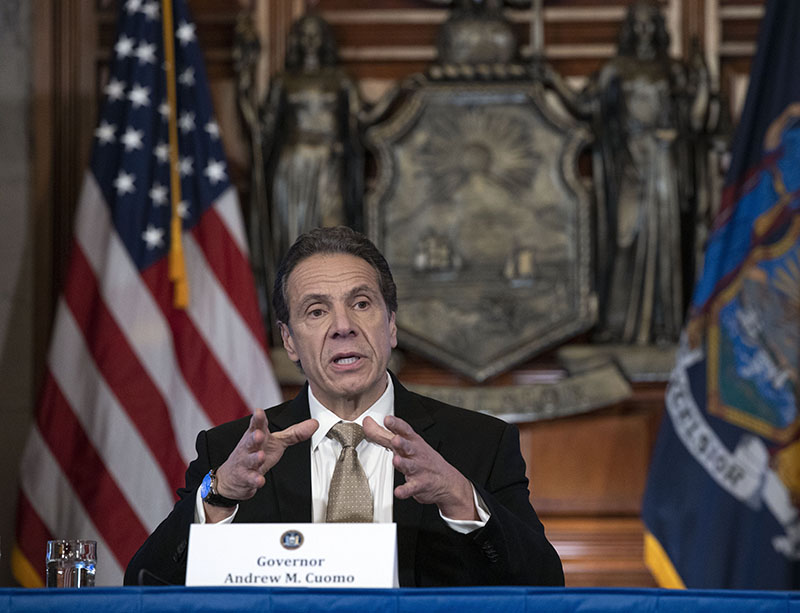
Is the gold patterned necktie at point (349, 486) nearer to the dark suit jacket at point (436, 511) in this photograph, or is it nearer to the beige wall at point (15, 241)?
the dark suit jacket at point (436, 511)

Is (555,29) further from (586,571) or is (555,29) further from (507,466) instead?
(507,466)

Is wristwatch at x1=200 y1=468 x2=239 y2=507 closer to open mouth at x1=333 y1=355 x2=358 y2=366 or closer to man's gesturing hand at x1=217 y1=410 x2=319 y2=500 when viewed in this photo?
man's gesturing hand at x1=217 y1=410 x2=319 y2=500

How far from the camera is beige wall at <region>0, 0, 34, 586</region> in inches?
187

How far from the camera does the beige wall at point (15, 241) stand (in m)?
4.75

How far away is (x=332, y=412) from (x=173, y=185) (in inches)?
91.6

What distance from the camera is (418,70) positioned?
5020 mm

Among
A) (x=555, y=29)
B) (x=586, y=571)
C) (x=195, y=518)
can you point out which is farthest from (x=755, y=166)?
(x=195, y=518)

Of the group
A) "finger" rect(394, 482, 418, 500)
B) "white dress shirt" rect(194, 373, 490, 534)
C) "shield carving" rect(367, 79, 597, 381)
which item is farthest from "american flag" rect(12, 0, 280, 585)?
"finger" rect(394, 482, 418, 500)

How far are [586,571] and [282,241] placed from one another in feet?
6.00

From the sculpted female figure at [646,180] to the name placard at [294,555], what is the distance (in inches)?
127

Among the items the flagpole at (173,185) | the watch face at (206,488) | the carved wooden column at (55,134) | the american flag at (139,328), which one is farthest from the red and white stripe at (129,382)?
the watch face at (206,488)

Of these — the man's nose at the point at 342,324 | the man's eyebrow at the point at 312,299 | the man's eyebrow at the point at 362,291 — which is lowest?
the man's nose at the point at 342,324

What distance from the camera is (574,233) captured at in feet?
15.7

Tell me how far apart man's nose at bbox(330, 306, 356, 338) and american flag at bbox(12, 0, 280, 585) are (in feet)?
7.11
